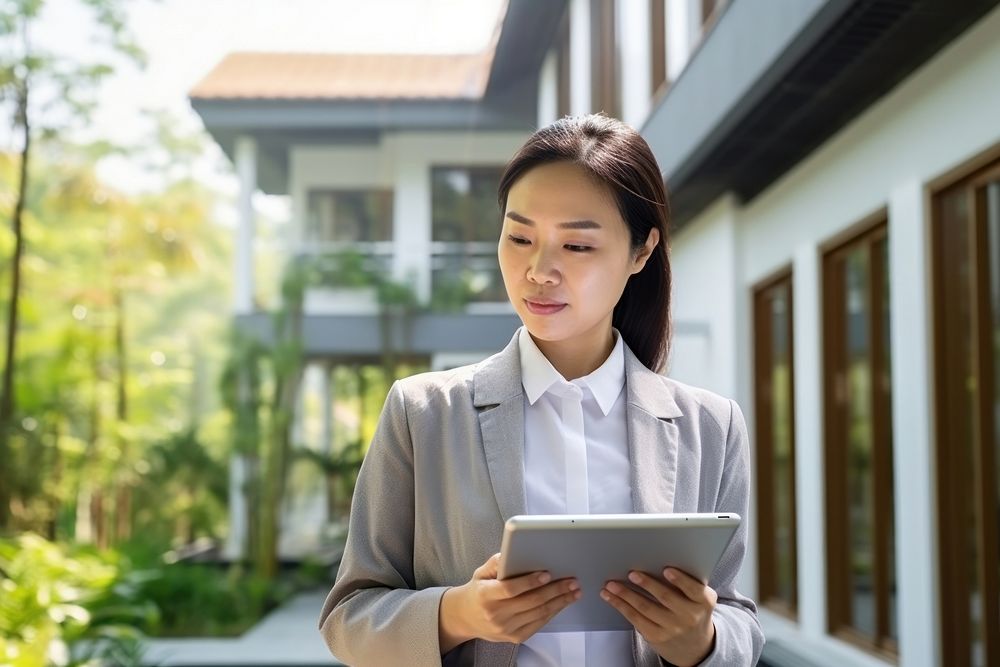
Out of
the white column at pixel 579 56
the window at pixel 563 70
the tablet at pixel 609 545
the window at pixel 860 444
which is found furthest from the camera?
the window at pixel 563 70

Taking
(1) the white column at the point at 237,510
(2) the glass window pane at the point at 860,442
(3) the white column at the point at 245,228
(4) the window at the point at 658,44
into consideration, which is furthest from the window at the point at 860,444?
(3) the white column at the point at 245,228

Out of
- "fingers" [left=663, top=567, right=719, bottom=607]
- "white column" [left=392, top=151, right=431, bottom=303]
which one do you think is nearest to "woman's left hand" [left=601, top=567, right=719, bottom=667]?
"fingers" [left=663, top=567, right=719, bottom=607]

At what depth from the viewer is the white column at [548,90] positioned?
9.88 metres

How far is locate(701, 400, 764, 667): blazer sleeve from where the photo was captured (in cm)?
136

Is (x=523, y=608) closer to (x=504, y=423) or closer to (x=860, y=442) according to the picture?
(x=504, y=423)

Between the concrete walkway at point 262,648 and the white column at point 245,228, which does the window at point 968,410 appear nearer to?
the concrete walkway at point 262,648

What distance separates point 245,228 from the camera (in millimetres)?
10797

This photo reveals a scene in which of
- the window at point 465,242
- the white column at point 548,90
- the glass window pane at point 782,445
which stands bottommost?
the glass window pane at point 782,445

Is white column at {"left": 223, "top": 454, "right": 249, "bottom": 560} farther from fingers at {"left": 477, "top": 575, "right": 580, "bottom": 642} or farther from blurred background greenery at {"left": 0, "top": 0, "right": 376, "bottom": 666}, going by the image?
fingers at {"left": 477, "top": 575, "right": 580, "bottom": 642}

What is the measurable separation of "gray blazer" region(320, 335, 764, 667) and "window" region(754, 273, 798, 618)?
5.07 metres

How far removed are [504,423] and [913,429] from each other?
3.34 metres

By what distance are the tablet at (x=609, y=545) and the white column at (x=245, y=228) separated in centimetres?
970

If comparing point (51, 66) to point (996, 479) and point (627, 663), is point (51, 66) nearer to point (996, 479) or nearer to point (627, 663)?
point (996, 479)

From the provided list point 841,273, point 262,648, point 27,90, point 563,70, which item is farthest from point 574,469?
point 27,90
